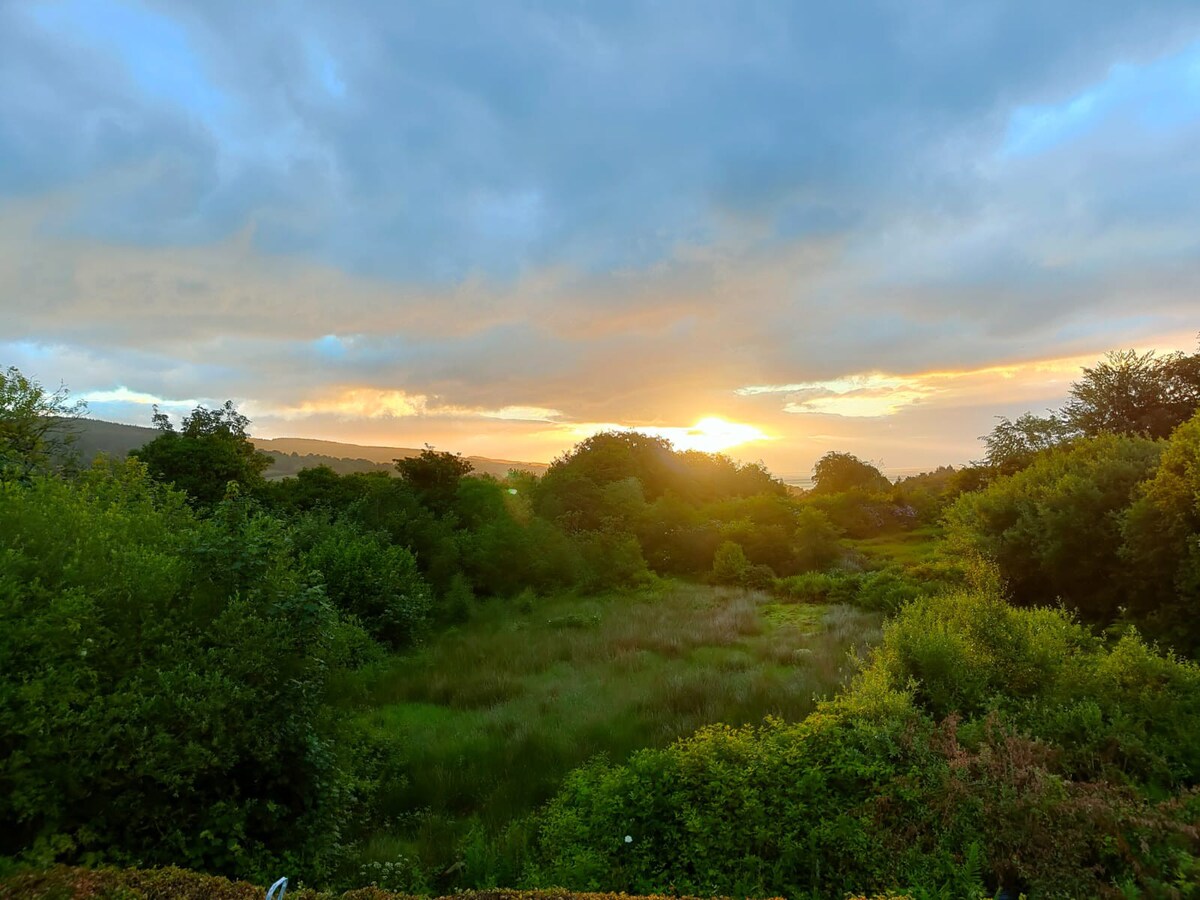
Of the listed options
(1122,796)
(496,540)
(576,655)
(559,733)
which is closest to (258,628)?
(559,733)

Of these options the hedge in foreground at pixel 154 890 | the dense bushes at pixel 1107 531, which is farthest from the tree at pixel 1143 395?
the hedge in foreground at pixel 154 890

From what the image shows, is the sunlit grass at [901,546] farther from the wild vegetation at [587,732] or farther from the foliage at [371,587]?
the foliage at [371,587]

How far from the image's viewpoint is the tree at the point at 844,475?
42.9m

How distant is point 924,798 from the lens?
4441 mm

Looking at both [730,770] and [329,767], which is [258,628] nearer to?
[329,767]

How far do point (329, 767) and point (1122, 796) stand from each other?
20.4ft

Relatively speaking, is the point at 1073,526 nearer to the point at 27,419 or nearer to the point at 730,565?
the point at 730,565

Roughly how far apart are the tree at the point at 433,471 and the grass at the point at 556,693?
319 inches

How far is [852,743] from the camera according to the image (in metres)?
5.16

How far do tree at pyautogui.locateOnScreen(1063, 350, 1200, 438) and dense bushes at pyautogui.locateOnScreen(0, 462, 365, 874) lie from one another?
27074 millimetres

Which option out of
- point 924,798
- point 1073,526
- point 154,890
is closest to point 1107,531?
point 1073,526

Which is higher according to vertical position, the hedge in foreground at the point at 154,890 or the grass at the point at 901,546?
the hedge in foreground at the point at 154,890

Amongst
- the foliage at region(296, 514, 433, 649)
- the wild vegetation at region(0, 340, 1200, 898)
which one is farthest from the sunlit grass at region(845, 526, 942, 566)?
the foliage at region(296, 514, 433, 649)

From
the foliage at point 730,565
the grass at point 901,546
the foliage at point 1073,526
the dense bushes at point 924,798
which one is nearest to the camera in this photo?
the dense bushes at point 924,798
